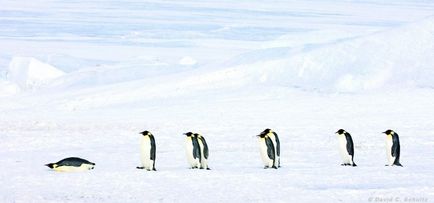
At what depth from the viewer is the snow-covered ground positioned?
14.9 m

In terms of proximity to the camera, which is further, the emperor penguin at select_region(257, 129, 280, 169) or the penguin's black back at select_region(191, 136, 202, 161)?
the emperor penguin at select_region(257, 129, 280, 169)

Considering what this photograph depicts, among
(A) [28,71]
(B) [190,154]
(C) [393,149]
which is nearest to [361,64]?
(C) [393,149]

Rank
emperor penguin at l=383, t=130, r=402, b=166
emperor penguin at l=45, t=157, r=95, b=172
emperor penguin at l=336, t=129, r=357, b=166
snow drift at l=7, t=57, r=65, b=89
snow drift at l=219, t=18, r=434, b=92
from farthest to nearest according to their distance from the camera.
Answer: snow drift at l=7, t=57, r=65, b=89
snow drift at l=219, t=18, r=434, b=92
emperor penguin at l=336, t=129, r=357, b=166
emperor penguin at l=383, t=130, r=402, b=166
emperor penguin at l=45, t=157, r=95, b=172

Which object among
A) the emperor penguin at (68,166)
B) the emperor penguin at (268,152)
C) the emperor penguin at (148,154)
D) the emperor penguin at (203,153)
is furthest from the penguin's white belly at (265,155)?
the emperor penguin at (68,166)


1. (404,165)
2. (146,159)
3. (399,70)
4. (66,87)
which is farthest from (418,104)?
(66,87)

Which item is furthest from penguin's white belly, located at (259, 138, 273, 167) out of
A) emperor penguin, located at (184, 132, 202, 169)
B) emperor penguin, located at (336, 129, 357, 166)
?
emperor penguin, located at (336, 129, 357, 166)

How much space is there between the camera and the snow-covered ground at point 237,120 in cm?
1492

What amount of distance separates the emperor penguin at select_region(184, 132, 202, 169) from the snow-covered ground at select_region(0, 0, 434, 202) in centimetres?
38

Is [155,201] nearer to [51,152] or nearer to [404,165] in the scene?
[404,165]

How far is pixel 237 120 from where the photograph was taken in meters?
31.4

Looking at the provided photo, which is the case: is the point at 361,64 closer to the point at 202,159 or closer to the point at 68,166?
the point at 202,159

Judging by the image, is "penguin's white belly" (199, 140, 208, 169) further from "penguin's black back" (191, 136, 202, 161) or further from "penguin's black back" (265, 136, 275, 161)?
"penguin's black back" (265, 136, 275, 161)

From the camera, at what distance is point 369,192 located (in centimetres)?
1436

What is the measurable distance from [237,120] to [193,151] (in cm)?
1375
